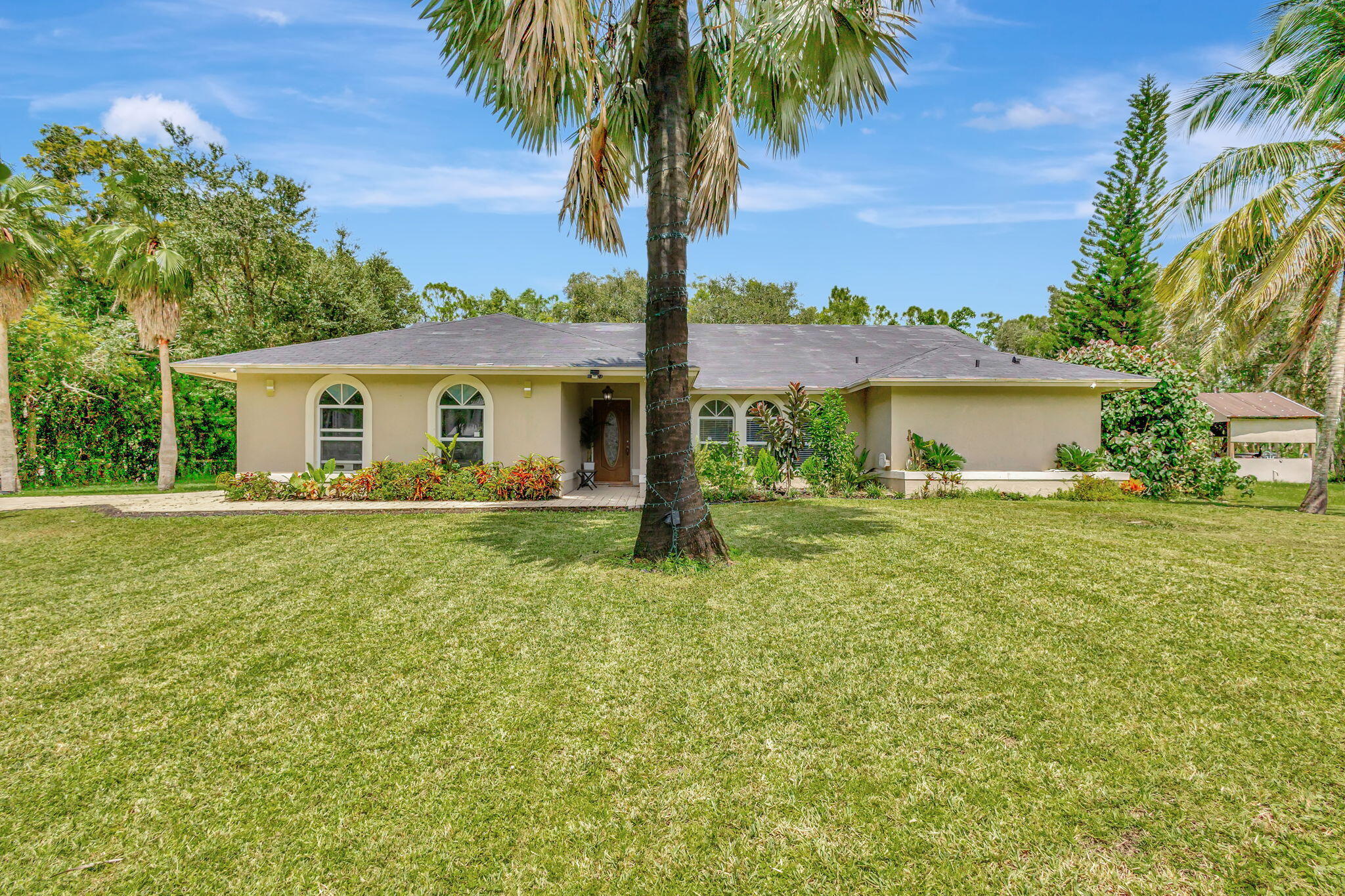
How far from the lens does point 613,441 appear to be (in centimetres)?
A: 1580

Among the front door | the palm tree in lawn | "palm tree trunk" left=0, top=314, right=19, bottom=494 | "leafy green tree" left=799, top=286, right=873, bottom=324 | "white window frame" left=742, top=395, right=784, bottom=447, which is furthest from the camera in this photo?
"leafy green tree" left=799, top=286, right=873, bottom=324

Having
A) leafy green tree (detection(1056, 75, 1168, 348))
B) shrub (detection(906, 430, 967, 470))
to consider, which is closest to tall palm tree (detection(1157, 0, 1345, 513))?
shrub (detection(906, 430, 967, 470))

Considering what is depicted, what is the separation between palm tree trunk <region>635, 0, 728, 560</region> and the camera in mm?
6391

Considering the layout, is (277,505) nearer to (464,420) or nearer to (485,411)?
(464,420)

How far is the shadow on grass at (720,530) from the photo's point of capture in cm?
728

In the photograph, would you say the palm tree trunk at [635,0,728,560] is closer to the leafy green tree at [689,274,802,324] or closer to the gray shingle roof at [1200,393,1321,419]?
the gray shingle roof at [1200,393,1321,419]

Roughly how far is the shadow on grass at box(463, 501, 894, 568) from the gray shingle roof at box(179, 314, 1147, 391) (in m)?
3.57

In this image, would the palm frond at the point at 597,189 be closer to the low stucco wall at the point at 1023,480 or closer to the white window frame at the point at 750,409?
the white window frame at the point at 750,409

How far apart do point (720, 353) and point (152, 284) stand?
14.5 metres

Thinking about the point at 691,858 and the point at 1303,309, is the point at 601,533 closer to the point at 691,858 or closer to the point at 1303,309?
the point at 691,858

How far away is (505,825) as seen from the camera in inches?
95.1

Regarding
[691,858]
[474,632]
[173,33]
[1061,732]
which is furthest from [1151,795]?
[173,33]

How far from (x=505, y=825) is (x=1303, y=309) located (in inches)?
676

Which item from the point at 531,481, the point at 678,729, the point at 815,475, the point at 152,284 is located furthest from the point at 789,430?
the point at 152,284
